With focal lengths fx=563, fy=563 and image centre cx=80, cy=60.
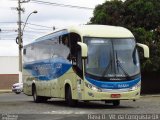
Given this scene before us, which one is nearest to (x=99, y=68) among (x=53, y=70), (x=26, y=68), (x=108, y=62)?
(x=108, y=62)

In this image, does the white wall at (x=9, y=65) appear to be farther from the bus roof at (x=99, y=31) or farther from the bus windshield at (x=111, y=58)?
the bus windshield at (x=111, y=58)

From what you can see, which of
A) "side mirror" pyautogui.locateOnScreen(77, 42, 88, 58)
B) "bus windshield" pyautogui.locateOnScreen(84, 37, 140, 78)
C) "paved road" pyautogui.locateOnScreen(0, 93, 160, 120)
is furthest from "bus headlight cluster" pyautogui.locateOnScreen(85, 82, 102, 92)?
"side mirror" pyautogui.locateOnScreen(77, 42, 88, 58)

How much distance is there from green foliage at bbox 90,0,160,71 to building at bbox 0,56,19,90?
114 feet

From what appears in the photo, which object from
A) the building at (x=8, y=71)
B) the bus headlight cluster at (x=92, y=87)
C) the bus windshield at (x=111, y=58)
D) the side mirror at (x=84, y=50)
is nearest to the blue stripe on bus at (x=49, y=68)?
the bus windshield at (x=111, y=58)

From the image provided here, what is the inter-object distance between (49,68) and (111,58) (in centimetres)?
534

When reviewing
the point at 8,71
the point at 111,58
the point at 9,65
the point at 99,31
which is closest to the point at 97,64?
the point at 111,58

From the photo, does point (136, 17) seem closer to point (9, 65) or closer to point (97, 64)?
point (97, 64)

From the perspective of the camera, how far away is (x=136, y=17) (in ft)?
140

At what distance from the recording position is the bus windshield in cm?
2331

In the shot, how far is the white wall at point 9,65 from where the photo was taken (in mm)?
79188

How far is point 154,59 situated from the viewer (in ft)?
132

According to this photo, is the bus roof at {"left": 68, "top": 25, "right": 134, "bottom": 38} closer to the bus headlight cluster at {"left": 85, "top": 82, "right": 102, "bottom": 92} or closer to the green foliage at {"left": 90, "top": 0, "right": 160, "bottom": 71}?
the bus headlight cluster at {"left": 85, "top": 82, "right": 102, "bottom": 92}

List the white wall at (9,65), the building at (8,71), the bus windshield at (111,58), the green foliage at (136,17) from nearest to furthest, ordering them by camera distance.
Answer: the bus windshield at (111,58), the green foliage at (136,17), the building at (8,71), the white wall at (9,65)

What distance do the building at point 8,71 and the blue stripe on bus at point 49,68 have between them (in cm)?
4378
